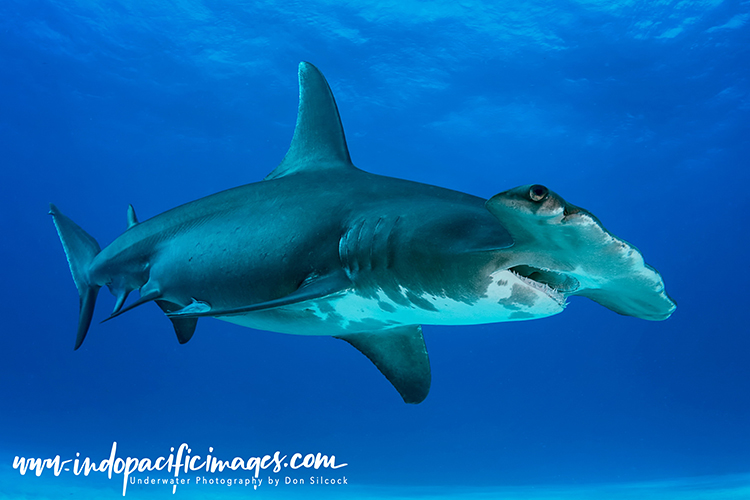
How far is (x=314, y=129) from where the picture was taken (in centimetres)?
381

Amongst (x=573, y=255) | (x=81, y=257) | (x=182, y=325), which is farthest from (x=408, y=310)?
(x=81, y=257)

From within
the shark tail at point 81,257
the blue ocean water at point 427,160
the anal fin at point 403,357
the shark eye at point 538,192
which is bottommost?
the shark eye at point 538,192

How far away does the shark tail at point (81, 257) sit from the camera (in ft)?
14.9

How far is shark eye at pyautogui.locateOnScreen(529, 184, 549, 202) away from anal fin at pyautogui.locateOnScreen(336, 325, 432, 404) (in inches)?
88.2

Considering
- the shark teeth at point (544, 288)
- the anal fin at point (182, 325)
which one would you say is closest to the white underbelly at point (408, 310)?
the shark teeth at point (544, 288)

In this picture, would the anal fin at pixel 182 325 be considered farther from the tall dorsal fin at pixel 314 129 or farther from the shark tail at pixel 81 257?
the tall dorsal fin at pixel 314 129

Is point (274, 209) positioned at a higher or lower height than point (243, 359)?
lower

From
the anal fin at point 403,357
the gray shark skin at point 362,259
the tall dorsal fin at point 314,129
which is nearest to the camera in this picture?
the gray shark skin at point 362,259

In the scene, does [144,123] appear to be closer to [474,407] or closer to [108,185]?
[108,185]

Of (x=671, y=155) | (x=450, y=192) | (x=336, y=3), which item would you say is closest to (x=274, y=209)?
(x=450, y=192)

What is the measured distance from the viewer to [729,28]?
18906 mm

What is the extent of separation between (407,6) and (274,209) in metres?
18.1

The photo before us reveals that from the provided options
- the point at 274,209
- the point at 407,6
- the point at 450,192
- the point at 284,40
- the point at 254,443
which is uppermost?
the point at 284,40

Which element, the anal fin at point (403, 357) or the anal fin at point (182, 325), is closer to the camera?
the anal fin at point (403, 357)
